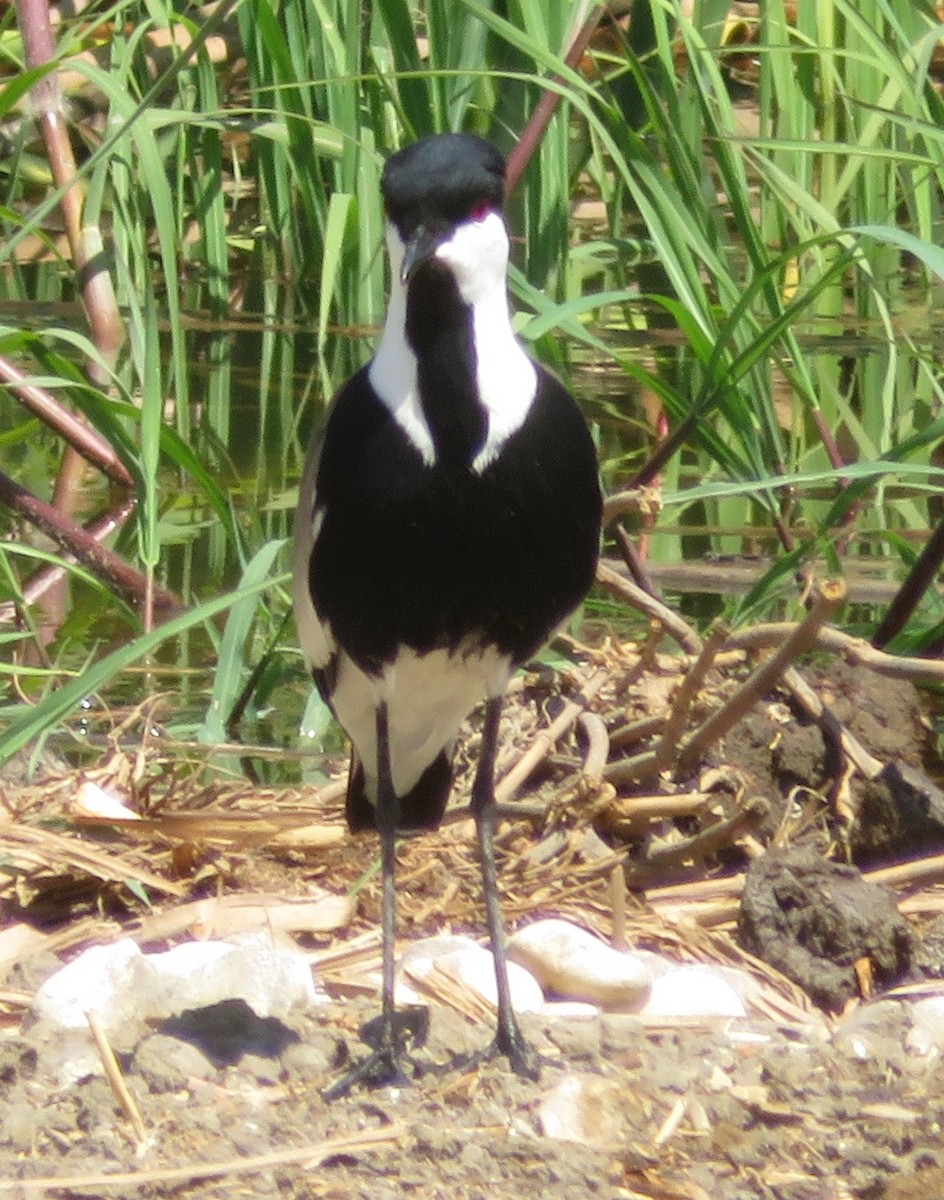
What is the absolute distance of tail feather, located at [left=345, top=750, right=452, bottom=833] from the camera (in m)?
3.74

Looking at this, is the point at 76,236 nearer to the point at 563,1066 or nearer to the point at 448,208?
the point at 448,208

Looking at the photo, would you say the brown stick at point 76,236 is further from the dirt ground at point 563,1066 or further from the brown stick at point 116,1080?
the brown stick at point 116,1080

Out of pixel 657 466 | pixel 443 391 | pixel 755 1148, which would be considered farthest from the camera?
pixel 657 466

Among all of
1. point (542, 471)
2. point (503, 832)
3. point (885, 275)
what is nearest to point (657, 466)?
point (503, 832)

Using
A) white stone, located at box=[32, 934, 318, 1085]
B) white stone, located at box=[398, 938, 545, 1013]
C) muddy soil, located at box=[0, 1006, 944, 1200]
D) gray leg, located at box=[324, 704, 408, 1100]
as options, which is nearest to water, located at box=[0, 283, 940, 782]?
gray leg, located at box=[324, 704, 408, 1100]

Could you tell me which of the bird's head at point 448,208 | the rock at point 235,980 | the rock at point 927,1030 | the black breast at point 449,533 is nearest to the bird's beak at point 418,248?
the bird's head at point 448,208

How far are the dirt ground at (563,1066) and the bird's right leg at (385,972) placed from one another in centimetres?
3

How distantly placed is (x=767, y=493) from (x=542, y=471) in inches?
52.4

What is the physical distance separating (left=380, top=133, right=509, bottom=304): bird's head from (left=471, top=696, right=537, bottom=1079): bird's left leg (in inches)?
29.1

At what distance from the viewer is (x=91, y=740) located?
4.40 metres

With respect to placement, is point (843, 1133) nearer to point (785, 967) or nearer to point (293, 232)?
point (785, 967)

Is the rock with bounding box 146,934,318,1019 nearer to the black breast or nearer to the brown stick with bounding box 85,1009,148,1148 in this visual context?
Result: the brown stick with bounding box 85,1009,148,1148

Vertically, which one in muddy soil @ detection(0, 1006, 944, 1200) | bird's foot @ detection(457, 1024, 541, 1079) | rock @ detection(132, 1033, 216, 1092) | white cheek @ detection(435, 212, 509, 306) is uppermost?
white cheek @ detection(435, 212, 509, 306)

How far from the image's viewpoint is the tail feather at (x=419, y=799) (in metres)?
3.74
